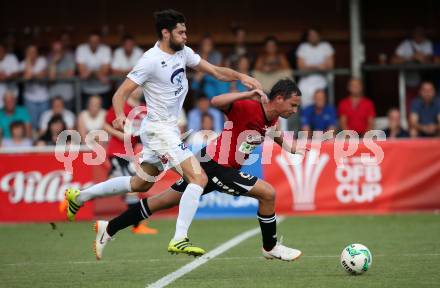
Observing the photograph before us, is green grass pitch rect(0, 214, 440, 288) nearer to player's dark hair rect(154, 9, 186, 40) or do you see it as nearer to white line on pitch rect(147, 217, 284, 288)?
white line on pitch rect(147, 217, 284, 288)

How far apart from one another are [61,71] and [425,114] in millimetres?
6546

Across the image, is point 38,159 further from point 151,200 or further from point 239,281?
point 239,281

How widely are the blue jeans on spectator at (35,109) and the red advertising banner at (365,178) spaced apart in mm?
4792

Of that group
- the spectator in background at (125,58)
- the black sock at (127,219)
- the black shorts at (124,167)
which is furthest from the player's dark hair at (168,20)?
the spectator in background at (125,58)

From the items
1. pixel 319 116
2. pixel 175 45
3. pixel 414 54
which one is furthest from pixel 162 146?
pixel 414 54

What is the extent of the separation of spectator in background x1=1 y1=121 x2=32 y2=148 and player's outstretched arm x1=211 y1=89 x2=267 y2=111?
847 centimetres

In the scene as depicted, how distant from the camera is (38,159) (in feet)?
47.6

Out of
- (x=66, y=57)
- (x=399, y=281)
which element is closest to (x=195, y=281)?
(x=399, y=281)

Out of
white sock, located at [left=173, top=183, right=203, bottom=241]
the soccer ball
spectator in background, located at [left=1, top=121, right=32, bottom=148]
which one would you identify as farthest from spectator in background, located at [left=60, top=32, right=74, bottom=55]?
the soccer ball

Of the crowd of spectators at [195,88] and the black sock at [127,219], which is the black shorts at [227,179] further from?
the crowd of spectators at [195,88]

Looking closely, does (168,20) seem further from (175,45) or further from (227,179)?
(227,179)

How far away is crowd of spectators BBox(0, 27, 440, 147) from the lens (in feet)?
52.4

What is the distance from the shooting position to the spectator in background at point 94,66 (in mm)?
17016

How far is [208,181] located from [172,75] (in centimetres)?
105
